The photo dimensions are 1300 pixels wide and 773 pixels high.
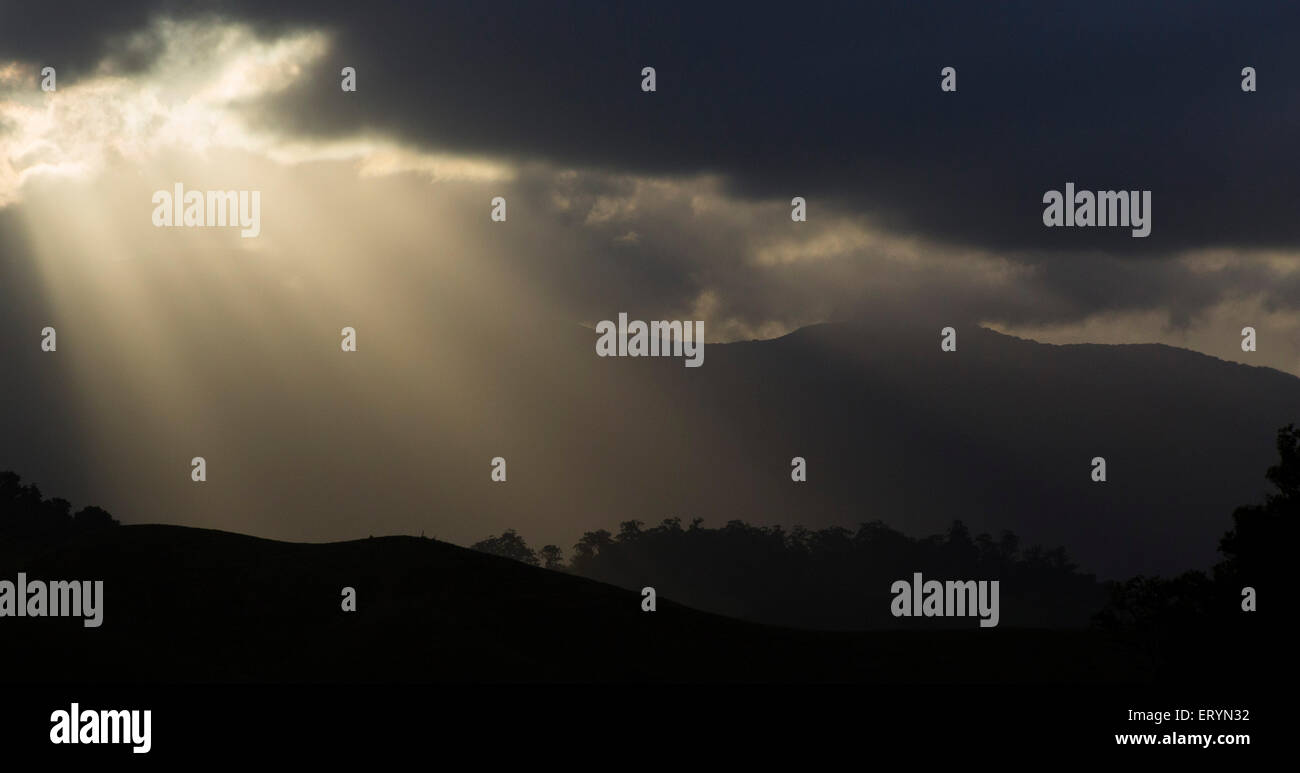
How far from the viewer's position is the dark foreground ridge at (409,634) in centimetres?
6662

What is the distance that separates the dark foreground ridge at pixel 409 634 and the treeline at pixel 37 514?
73.0 m

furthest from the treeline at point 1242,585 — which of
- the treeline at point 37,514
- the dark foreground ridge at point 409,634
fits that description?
the treeline at point 37,514

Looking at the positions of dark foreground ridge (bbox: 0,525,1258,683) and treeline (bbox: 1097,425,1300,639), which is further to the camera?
dark foreground ridge (bbox: 0,525,1258,683)

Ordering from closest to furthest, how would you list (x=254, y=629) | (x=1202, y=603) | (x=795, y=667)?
(x=1202, y=603) < (x=254, y=629) < (x=795, y=667)

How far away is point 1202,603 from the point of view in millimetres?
55406

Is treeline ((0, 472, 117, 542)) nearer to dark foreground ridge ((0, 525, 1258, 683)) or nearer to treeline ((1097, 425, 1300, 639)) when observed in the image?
dark foreground ridge ((0, 525, 1258, 683))

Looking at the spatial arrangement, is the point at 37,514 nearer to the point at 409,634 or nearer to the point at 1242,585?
the point at 409,634

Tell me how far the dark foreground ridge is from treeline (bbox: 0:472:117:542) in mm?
72980

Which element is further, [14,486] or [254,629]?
[14,486]

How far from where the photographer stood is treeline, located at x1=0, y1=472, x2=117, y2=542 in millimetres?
148750

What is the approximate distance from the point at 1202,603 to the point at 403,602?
43650 millimetres

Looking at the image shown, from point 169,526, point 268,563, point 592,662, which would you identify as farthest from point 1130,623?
point 169,526

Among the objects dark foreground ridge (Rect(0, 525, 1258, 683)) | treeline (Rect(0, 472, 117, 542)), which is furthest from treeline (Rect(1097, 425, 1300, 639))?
treeline (Rect(0, 472, 117, 542))
